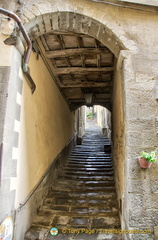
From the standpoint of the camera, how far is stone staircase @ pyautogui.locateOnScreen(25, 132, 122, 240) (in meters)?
2.44

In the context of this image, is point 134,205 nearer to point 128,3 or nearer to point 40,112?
point 40,112

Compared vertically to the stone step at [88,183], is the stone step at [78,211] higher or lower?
lower

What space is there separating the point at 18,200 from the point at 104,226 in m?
1.40

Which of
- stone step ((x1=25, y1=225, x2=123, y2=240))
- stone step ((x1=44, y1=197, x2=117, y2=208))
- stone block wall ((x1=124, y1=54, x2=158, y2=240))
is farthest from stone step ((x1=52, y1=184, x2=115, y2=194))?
stone block wall ((x1=124, y1=54, x2=158, y2=240))

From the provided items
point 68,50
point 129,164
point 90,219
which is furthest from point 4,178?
point 68,50

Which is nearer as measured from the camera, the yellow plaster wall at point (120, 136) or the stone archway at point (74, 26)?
the stone archway at point (74, 26)

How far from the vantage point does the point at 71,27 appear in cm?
232

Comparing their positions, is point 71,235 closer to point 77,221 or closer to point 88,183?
point 77,221

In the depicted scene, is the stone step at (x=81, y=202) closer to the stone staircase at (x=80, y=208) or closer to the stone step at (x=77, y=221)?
the stone staircase at (x=80, y=208)

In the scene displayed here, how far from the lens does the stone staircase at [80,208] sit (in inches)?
96.1

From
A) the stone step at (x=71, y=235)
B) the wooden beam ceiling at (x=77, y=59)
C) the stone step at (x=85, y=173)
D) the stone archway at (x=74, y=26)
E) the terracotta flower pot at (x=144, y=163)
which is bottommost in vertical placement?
the stone step at (x=71, y=235)

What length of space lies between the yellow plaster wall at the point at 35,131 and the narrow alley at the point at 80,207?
2.10 feet

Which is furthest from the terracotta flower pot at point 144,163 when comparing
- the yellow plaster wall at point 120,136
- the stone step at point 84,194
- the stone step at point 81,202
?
the stone step at point 84,194

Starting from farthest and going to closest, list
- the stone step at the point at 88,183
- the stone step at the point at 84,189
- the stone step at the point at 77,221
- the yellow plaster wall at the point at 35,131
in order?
the stone step at the point at 88,183, the stone step at the point at 84,189, the stone step at the point at 77,221, the yellow plaster wall at the point at 35,131
